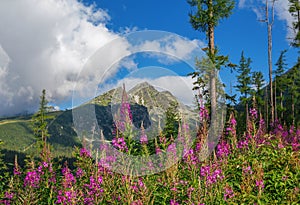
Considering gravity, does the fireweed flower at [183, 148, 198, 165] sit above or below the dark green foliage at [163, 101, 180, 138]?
below

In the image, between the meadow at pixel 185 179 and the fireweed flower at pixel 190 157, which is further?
the fireweed flower at pixel 190 157

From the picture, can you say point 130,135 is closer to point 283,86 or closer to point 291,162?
point 291,162

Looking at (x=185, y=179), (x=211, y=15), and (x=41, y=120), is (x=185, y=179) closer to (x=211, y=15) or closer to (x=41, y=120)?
(x=211, y=15)

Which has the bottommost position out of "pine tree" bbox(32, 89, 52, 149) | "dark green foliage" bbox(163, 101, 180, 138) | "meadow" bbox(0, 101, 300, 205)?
"meadow" bbox(0, 101, 300, 205)

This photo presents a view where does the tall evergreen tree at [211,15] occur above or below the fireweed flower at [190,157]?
above

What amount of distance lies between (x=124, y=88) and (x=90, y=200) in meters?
1.88

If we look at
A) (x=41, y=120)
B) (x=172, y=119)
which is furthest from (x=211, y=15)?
(x=41, y=120)

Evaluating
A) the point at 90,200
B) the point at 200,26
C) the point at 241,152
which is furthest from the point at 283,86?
the point at 90,200

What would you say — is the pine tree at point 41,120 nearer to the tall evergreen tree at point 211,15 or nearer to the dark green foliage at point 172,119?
the tall evergreen tree at point 211,15

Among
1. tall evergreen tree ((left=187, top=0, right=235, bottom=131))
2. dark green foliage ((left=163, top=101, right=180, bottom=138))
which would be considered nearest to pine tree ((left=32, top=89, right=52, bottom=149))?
tall evergreen tree ((left=187, top=0, right=235, bottom=131))

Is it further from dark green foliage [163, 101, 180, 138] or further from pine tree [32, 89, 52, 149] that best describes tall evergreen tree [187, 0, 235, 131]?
pine tree [32, 89, 52, 149]

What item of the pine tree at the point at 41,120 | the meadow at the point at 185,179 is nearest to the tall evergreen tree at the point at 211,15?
the meadow at the point at 185,179

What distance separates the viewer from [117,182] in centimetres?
461

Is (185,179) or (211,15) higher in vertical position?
(211,15)
